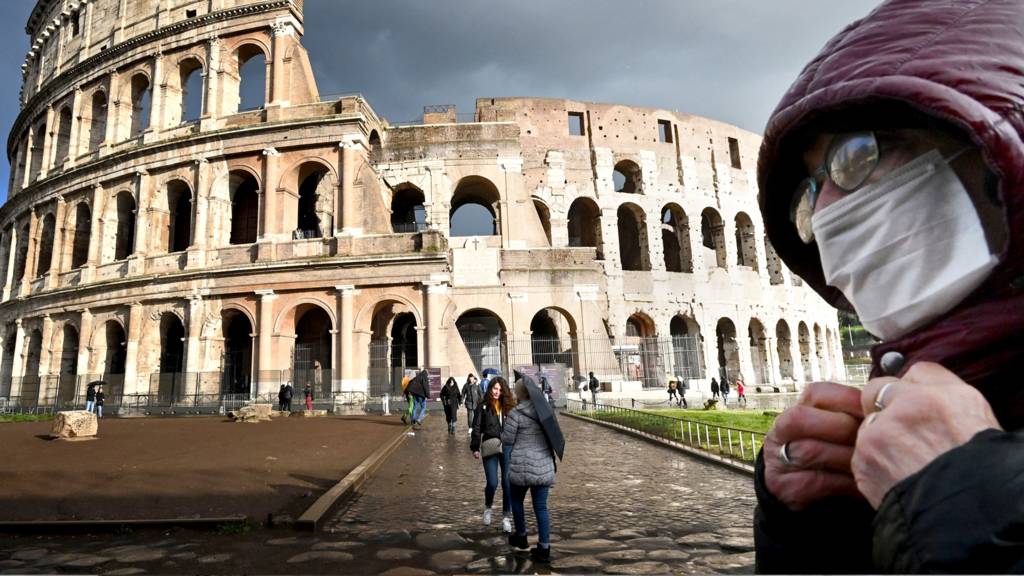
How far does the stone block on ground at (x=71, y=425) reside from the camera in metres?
10.2

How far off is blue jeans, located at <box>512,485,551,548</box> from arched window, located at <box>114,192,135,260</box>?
24.8m

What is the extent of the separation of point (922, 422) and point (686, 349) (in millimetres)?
23891

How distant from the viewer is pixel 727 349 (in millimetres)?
25859

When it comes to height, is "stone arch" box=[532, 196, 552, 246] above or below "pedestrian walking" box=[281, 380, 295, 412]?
above

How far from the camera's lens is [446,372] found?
711 inches

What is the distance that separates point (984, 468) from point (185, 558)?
4.79 meters

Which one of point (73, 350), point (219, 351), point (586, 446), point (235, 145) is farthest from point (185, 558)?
point (73, 350)

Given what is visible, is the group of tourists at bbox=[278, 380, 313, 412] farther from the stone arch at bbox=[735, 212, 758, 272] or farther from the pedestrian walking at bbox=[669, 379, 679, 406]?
the stone arch at bbox=[735, 212, 758, 272]

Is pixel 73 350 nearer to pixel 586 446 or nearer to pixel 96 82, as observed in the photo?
pixel 96 82

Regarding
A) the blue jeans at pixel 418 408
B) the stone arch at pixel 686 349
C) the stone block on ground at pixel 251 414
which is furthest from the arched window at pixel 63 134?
the stone arch at pixel 686 349

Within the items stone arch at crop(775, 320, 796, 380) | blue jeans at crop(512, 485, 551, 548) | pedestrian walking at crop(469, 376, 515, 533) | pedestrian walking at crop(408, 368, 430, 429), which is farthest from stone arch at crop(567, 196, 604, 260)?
blue jeans at crop(512, 485, 551, 548)

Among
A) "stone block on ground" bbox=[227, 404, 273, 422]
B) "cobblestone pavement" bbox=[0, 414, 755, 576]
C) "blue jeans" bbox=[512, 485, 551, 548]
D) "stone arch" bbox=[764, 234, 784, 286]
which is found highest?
"stone arch" bbox=[764, 234, 784, 286]

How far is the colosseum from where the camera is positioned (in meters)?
19.2

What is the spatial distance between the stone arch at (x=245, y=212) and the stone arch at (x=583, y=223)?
14.5 meters
